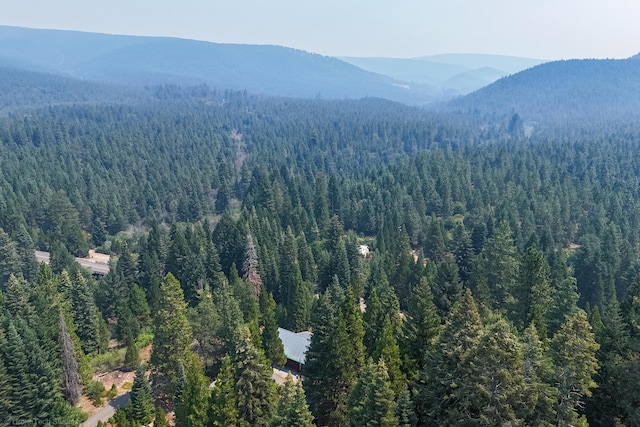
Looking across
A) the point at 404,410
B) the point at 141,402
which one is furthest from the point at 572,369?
the point at 141,402

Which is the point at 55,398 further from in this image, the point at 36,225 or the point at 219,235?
the point at 36,225

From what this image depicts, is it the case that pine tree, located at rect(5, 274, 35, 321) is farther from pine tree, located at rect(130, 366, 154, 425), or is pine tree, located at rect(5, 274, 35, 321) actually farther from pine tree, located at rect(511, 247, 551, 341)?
pine tree, located at rect(511, 247, 551, 341)

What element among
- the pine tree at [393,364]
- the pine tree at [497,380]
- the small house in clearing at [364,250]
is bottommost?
the small house in clearing at [364,250]

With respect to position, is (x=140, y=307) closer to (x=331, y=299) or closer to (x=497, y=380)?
(x=331, y=299)

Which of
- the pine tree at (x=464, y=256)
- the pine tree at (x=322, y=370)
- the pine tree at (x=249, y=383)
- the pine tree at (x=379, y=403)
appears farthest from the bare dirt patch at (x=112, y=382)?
the pine tree at (x=464, y=256)

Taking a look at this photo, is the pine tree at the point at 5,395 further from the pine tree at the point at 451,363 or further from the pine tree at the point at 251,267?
the pine tree at the point at 451,363
